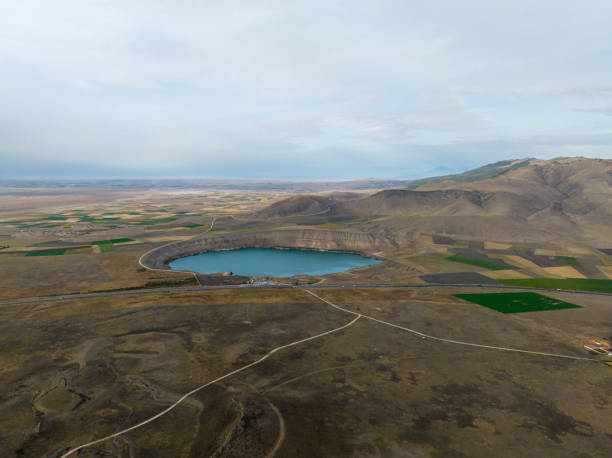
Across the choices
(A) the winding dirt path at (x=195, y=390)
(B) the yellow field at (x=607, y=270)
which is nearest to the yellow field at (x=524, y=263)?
(B) the yellow field at (x=607, y=270)

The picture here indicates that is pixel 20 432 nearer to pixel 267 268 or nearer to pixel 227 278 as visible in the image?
pixel 227 278

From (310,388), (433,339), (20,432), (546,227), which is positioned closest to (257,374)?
(310,388)

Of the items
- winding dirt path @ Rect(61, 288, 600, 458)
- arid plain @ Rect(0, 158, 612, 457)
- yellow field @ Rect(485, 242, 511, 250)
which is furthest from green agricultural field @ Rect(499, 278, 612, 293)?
winding dirt path @ Rect(61, 288, 600, 458)

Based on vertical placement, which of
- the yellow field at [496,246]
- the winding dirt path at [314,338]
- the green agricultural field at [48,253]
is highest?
the yellow field at [496,246]

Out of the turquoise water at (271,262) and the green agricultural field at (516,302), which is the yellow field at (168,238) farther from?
the green agricultural field at (516,302)

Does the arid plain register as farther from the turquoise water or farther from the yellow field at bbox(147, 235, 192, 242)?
the yellow field at bbox(147, 235, 192, 242)

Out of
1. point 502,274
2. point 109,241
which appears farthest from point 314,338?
point 109,241

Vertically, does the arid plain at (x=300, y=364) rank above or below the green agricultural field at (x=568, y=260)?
below
